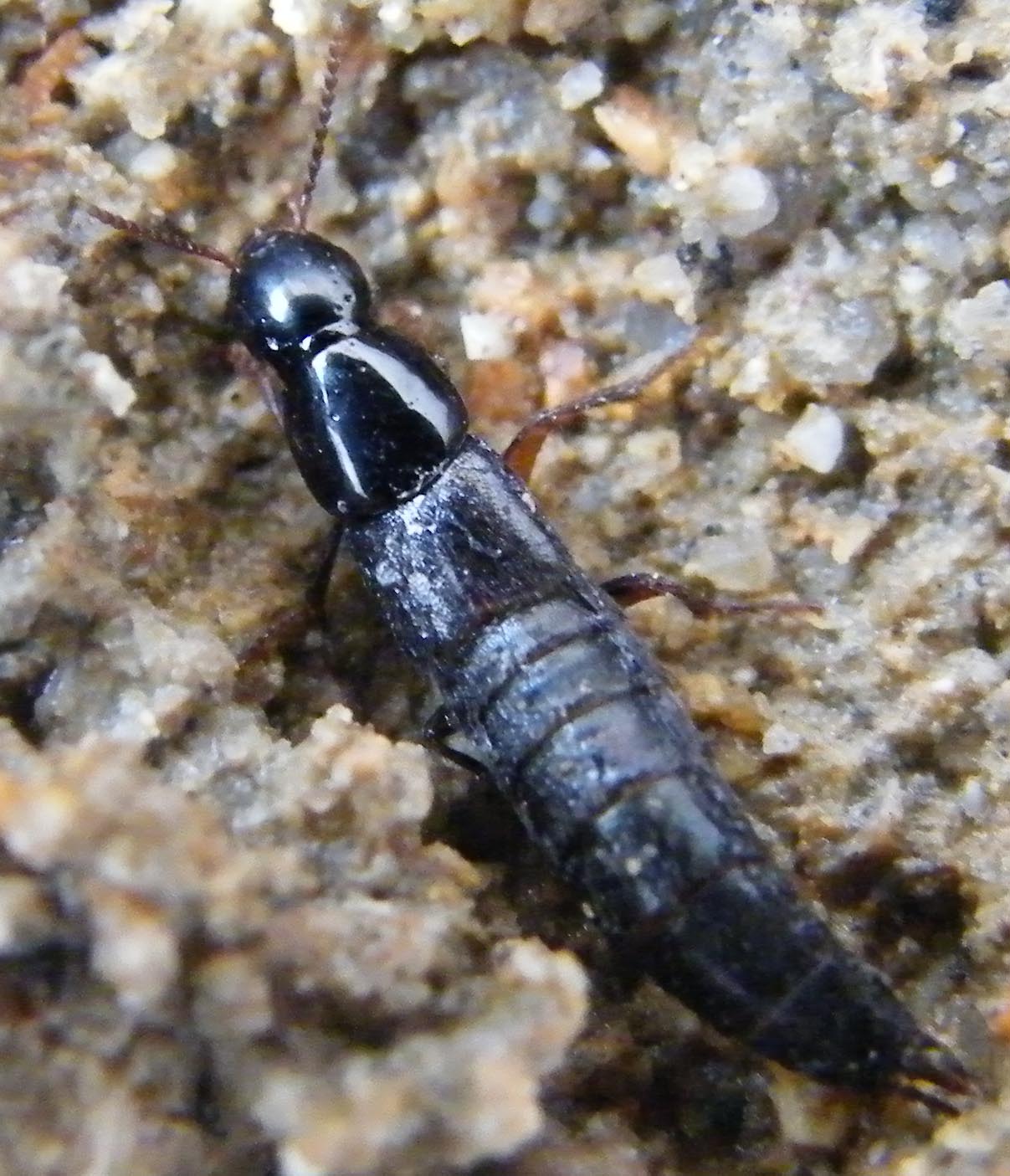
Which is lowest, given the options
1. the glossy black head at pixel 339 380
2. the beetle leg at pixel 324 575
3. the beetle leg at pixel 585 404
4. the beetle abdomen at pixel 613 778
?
the beetle abdomen at pixel 613 778

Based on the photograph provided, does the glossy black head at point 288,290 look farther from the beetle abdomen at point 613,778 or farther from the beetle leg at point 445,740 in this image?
the beetle leg at point 445,740

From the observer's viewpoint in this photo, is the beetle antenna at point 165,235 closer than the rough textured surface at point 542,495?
No

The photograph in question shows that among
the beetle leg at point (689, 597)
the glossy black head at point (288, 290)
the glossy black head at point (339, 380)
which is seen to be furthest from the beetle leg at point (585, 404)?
the glossy black head at point (288, 290)

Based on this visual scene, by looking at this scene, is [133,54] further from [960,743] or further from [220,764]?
[960,743]

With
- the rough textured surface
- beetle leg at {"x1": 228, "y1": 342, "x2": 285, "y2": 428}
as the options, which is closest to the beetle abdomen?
the rough textured surface

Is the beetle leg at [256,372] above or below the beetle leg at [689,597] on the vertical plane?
above

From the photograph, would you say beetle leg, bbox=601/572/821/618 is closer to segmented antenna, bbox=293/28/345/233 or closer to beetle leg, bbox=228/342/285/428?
beetle leg, bbox=228/342/285/428
